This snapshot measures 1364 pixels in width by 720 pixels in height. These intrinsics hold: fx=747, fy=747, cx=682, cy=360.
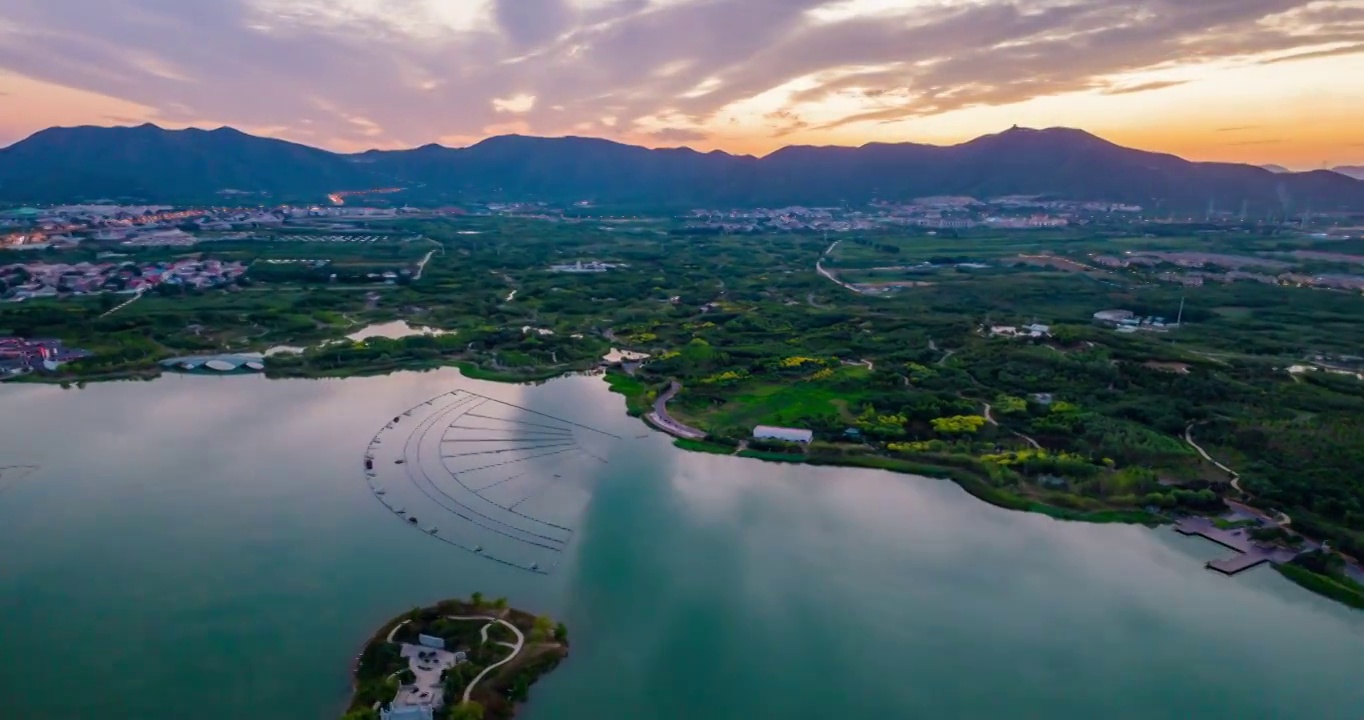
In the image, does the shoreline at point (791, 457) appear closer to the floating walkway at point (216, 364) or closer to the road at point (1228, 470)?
the floating walkway at point (216, 364)

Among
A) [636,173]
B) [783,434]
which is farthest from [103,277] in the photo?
[636,173]

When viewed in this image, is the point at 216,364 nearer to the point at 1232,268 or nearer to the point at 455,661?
the point at 455,661

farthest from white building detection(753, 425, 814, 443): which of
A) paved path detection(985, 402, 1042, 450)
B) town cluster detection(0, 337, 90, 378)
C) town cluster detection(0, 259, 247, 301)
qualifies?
town cluster detection(0, 259, 247, 301)

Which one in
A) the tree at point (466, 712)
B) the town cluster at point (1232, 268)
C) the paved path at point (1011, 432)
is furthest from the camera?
the town cluster at point (1232, 268)

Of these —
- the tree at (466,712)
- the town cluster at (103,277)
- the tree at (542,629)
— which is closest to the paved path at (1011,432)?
the tree at (542,629)

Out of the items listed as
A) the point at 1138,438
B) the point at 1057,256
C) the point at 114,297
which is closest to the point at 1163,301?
the point at 1057,256

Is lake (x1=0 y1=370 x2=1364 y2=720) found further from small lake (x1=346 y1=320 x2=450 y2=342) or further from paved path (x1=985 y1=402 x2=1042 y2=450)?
small lake (x1=346 y1=320 x2=450 y2=342)

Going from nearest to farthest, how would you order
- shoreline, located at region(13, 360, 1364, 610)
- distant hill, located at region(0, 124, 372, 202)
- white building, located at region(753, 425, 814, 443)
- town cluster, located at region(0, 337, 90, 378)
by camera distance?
shoreline, located at region(13, 360, 1364, 610) < white building, located at region(753, 425, 814, 443) < town cluster, located at region(0, 337, 90, 378) < distant hill, located at region(0, 124, 372, 202)
